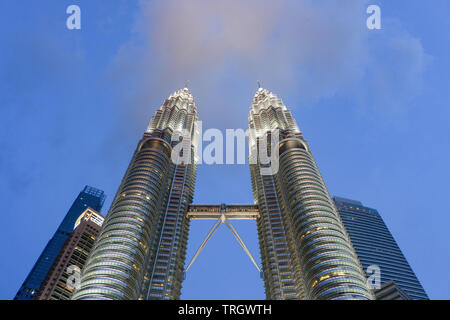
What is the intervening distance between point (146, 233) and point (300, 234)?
58029 mm

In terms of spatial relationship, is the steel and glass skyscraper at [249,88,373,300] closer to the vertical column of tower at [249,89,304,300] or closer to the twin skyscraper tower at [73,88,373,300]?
the vertical column of tower at [249,89,304,300]

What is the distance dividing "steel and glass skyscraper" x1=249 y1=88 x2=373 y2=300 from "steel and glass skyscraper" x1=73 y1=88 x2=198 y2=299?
4123 centimetres

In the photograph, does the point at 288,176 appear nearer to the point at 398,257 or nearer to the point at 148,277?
the point at 148,277

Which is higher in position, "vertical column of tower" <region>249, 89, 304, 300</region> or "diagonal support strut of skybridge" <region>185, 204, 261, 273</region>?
"diagonal support strut of skybridge" <region>185, 204, 261, 273</region>

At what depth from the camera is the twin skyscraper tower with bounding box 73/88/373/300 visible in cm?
11181

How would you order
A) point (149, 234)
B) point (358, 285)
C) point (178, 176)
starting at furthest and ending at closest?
point (178, 176) → point (149, 234) → point (358, 285)

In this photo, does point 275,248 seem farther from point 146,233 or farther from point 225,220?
point 146,233

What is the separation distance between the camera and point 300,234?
12838 cm

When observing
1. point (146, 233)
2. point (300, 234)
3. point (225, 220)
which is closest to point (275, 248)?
point (300, 234)

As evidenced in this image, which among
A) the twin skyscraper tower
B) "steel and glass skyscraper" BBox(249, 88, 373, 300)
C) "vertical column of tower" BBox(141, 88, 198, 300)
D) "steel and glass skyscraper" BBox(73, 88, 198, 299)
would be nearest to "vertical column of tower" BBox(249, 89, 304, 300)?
"steel and glass skyscraper" BBox(249, 88, 373, 300)
